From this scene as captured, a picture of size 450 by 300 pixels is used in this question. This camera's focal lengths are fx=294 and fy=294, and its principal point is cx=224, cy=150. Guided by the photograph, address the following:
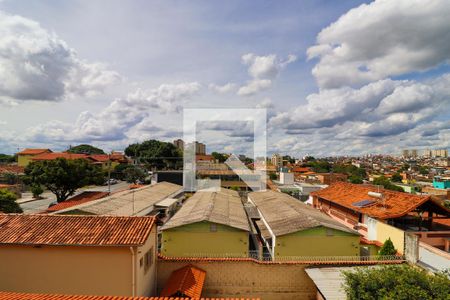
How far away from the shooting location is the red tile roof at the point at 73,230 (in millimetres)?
10469

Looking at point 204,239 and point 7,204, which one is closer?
point 204,239

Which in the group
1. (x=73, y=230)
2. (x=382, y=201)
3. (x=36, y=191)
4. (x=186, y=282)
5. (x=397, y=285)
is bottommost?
(x=36, y=191)

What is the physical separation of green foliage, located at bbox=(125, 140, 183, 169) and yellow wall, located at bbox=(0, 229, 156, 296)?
60.3m

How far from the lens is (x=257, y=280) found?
1262 cm

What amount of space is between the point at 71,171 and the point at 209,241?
80.8 ft

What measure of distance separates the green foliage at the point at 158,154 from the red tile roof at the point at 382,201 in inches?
2057

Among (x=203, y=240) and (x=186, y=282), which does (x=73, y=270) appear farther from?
(x=203, y=240)

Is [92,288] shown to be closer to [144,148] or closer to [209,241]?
[209,241]

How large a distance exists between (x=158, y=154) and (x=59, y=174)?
4128 cm

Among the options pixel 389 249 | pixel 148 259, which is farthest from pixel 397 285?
pixel 148 259

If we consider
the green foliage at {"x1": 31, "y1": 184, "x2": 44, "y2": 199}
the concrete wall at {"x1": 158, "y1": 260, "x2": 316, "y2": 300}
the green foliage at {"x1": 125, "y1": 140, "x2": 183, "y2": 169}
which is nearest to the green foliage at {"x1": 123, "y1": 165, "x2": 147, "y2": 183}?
the green foliage at {"x1": 125, "y1": 140, "x2": 183, "y2": 169}

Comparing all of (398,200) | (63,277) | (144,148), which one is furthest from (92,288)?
(144,148)

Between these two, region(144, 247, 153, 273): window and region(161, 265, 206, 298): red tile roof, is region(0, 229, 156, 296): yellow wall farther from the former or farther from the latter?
region(161, 265, 206, 298): red tile roof

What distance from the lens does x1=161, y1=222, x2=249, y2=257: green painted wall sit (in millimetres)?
15398
